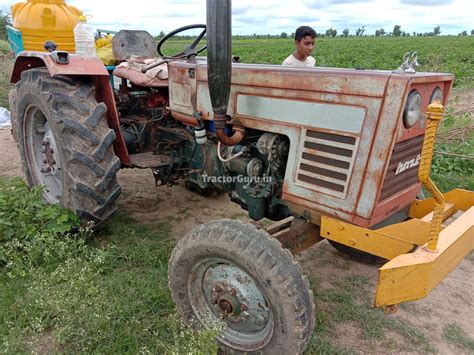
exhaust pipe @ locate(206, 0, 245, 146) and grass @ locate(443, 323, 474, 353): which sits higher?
exhaust pipe @ locate(206, 0, 245, 146)

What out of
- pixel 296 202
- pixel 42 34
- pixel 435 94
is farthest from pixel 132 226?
pixel 42 34

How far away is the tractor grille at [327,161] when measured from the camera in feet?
6.66

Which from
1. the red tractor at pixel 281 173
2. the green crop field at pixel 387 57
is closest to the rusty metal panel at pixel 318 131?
the red tractor at pixel 281 173

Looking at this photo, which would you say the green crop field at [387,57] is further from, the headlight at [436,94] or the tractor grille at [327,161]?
the tractor grille at [327,161]

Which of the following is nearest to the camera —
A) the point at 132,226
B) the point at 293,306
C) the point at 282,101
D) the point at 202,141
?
the point at 293,306

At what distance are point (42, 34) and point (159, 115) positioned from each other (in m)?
3.14

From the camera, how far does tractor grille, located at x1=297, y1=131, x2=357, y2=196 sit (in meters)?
2.03

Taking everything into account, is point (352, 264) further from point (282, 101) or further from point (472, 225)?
point (282, 101)

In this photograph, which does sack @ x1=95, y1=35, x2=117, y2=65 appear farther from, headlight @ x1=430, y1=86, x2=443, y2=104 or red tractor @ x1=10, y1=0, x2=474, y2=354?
headlight @ x1=430, y1=86, x2=443, y2=104

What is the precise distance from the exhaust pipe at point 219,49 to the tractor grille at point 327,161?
1.68 ft

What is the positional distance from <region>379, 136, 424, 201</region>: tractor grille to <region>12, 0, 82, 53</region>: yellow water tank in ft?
16.6

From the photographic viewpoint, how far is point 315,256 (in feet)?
11.3

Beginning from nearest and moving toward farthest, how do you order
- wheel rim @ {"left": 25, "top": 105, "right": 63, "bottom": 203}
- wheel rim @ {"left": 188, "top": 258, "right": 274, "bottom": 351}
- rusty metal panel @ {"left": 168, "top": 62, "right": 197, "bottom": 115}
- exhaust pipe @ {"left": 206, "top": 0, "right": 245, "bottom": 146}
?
exhaust pipe @ {"left": 206, "top": 0, "right": 245, "bottom": 146}, wheel rim @ {"left": 188, "top": 258, "right": 274, "bottom": 351}, rusty metal panel @ {"left": 168, "top": 62, "right": 197, "bottom": 115}, wheel rim @ {"left": 25, "top": 105, "right": 63, "bottom": 203}

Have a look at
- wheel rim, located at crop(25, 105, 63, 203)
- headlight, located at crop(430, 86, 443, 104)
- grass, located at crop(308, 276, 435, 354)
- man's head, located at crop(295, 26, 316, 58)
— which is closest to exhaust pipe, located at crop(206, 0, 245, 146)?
headlight, located at crop(430, 86, 443, 104)
